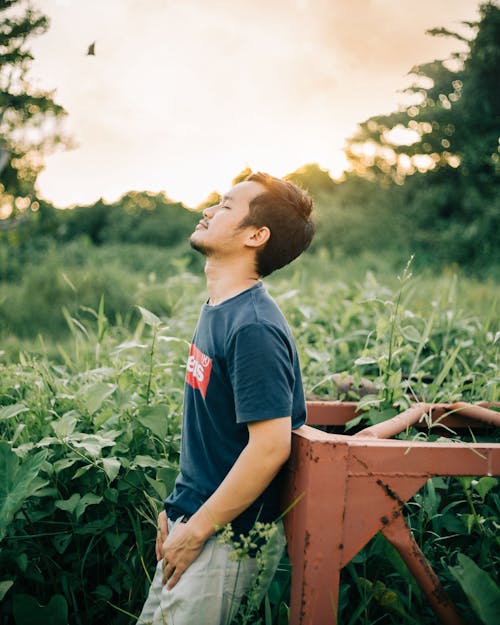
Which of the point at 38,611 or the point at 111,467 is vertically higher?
the point at 111,467

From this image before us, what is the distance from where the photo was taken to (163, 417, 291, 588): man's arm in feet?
4.56

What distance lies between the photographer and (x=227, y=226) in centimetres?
172

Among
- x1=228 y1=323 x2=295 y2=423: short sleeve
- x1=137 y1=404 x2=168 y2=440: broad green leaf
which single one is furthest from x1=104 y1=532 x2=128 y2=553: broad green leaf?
x1=228 y1=323 x2=295 y2=423: short sleeve

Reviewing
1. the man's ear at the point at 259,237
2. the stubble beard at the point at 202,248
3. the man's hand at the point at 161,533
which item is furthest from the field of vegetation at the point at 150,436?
the man's ear at the point at 259,237

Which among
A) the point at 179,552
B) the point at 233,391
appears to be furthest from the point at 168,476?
the point at 233,391

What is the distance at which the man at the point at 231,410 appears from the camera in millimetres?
1396

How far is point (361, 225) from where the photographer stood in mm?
14961

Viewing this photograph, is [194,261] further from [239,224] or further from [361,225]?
[239,224]

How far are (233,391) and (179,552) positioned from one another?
0.45 metres

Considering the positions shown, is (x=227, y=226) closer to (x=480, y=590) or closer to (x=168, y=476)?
(x=168, y=476)

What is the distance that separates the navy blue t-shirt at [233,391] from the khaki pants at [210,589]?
8cm

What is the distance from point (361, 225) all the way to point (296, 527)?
14.2 metres

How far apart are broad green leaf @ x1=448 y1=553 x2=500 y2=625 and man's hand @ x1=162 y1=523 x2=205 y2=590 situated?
0.66 metres

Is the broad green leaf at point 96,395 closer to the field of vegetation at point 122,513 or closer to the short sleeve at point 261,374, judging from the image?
the field of vegetation at point 122,513
